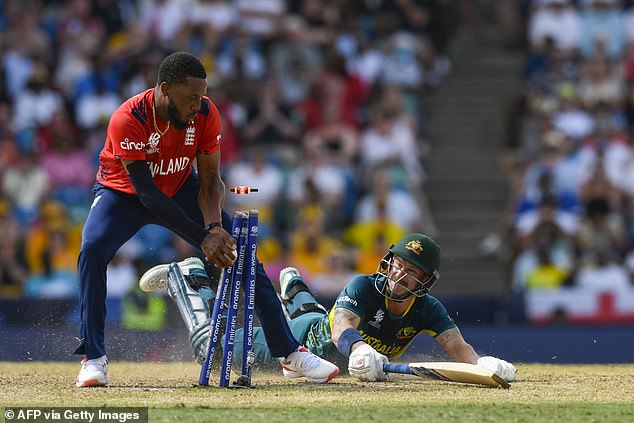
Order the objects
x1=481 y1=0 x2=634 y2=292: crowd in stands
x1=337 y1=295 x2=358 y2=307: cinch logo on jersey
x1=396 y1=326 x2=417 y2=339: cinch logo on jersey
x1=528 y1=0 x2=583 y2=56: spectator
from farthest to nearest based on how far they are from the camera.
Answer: x1=528 y1=0 x2=583 y2=56: spectator, x1=481 y1=0 x2=634 y2=292: crowd in stands, x1=396 y1=326 x2=417 y2=339: cinch logo on jersey, x1=337 y1=295 x2=358 y2=307: cinch logo on jersey

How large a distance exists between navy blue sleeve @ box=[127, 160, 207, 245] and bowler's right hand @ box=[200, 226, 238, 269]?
6cm

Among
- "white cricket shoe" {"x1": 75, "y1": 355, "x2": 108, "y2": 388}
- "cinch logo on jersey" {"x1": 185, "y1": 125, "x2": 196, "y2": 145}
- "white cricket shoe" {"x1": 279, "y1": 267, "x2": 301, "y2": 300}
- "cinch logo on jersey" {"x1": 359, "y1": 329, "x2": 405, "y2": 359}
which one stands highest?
"cinch logo on jersey" {"x1": 185, "y1": 125, "x2": 196, "y2": 145}

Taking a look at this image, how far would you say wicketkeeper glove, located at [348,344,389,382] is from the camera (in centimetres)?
858

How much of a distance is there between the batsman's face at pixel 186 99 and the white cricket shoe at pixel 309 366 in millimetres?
1899

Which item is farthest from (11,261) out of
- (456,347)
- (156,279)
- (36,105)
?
(456,347)

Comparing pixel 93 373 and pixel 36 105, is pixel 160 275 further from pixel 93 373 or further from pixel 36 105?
pixel 36 105

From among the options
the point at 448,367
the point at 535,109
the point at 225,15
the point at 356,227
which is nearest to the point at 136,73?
the point at 225,15

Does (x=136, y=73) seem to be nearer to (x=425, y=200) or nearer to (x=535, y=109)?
(x=425, y=200)

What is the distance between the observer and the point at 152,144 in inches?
343

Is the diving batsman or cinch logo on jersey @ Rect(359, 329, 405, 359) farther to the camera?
cinch logo on jersey @ Rect(359, 329, 405, 359)

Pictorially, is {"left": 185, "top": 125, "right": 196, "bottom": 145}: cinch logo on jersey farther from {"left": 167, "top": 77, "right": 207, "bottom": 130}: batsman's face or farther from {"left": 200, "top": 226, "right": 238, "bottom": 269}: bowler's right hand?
{"left": 200, "top": 226, "right": 238, "bottom": 269}: bowler's right hand

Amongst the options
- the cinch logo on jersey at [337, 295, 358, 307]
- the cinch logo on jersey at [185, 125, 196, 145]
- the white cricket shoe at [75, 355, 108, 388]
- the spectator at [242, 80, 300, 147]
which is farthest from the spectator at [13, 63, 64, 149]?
the cinch logo on jersey at [337, 295, 358, 307]

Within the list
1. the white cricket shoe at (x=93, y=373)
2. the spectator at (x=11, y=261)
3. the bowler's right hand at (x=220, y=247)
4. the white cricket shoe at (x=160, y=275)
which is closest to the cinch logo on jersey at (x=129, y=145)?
the bowler's right hand at (x=220, y=247)

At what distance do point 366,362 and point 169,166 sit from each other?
2.05 meters
